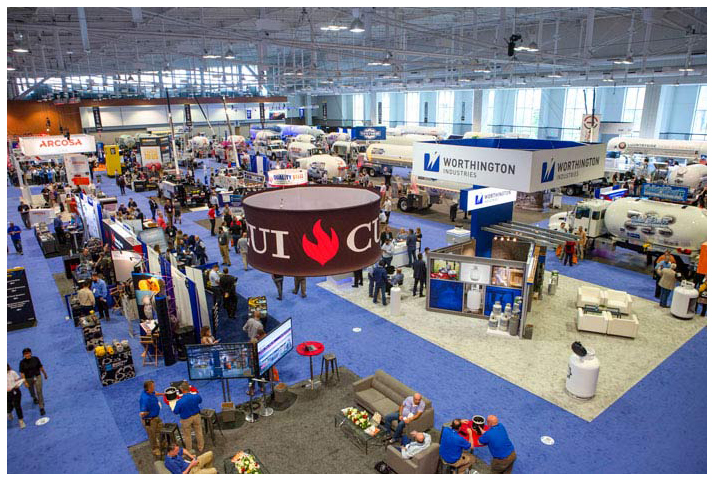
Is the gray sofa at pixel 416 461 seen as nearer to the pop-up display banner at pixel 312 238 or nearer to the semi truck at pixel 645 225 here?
the pop-up display banner at pixel 312 238

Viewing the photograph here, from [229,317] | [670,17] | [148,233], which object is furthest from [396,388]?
[670,17]

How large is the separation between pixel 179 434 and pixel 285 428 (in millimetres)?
1712

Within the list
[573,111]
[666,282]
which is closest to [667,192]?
[666,282]

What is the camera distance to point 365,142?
131ft

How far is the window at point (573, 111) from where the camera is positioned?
129ft

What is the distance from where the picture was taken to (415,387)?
9484mm

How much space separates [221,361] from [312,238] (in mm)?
5664

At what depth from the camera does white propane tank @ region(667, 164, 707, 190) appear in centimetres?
2514

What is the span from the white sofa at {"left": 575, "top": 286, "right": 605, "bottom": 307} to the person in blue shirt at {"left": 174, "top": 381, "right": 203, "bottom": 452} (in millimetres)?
9685

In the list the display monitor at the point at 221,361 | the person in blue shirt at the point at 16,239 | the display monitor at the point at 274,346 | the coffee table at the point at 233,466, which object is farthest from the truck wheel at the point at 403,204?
the coffee table at the point at 233,466

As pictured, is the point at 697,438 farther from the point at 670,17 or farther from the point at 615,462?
the point at 670,17

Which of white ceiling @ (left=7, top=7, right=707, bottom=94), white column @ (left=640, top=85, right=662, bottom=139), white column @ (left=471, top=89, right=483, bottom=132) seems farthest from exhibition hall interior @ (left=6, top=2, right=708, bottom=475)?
white column @ (left=471, top=89, right=483, bottom=132)

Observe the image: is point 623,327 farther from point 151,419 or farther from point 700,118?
point 700,118
